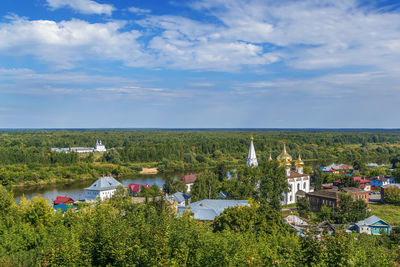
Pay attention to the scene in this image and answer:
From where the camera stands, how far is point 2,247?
475 inches

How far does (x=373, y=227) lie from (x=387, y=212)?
7.97 meters

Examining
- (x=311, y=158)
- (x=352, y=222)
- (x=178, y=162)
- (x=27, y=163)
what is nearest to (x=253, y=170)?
(x=352, y=222)

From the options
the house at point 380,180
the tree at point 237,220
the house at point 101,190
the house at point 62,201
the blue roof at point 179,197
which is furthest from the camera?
the house at point 380,180

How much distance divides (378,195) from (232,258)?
36.2m

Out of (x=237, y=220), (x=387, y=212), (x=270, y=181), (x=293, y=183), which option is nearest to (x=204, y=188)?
(x=270, y=181)

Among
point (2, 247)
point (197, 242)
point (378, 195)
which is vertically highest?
point (197, 242)

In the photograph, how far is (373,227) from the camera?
23312mm

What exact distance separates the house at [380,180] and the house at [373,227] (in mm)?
24333

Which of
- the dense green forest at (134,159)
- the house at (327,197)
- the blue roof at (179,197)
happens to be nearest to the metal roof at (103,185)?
the blue roof at (179,197)

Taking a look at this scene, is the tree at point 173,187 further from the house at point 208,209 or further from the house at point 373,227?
the house at point 373,227

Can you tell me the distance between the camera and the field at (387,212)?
88.7 feet

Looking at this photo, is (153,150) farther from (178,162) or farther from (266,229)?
(266,229)

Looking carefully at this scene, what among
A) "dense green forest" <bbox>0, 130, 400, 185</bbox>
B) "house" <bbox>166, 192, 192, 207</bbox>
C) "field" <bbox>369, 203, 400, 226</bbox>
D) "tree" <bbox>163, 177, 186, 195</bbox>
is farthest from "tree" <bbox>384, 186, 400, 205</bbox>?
"tree" <bbox>163, 177, 186, 195</bbox>

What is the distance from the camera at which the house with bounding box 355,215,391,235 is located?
23031 mm
